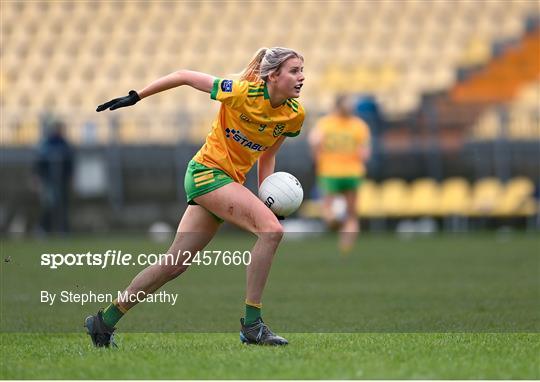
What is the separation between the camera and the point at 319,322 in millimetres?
9234

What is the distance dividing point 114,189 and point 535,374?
59.6 ft

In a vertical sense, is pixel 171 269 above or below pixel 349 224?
above

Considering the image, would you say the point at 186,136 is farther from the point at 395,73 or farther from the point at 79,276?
the point at 79,276

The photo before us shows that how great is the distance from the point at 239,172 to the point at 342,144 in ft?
33.5

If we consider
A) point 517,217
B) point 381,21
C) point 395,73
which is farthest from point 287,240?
point 381,21

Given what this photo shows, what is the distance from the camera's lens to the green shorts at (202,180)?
7.59m

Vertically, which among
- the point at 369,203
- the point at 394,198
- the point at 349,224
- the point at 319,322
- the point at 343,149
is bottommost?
the point at 369,203

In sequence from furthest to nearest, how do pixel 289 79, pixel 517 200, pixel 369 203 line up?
1. pixel 369 203
2. pixel 517 200
3. pixel 289 79

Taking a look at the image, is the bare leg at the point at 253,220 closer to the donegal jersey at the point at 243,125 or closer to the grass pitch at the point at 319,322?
the donegal jersey at the point at 243,125

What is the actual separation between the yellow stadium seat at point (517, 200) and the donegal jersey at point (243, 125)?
15825 millimetres
